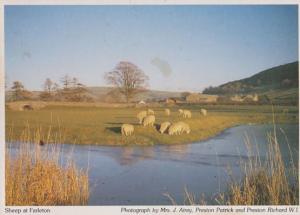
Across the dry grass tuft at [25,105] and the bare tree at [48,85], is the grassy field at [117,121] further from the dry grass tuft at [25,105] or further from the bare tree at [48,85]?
the bare tree at [48,85]

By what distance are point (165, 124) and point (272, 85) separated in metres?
1.41

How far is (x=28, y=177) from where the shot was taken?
4742mm

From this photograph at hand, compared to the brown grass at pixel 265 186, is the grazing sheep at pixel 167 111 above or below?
above

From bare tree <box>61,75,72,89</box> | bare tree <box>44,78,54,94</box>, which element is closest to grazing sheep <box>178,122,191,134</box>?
bare tree <box>61,75,72,89</box>

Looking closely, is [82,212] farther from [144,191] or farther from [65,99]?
[65,99]

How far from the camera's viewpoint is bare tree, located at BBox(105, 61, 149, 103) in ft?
16.9

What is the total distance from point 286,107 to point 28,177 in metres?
2.92

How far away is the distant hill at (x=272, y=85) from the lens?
16.3 ft

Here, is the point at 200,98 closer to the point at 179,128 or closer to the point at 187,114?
the point at 187,114

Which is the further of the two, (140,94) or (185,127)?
(185,127)

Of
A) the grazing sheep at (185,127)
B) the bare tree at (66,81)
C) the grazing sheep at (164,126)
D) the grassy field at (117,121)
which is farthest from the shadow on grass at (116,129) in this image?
the bare tree at (66,81)

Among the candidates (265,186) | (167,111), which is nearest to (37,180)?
(167,111)

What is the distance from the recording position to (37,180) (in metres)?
4.72

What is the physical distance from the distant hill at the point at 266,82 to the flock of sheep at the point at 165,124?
0.39 metres
